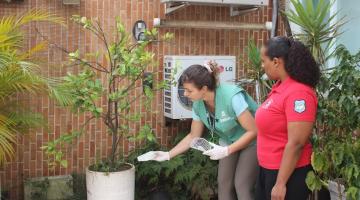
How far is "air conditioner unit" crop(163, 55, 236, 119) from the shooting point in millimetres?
5004

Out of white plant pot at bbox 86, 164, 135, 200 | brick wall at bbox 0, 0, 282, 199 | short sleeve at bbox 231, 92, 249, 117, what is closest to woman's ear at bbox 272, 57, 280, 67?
short sleeve at bbox 231, 92, 249, 117

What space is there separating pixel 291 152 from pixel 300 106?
0.86ft

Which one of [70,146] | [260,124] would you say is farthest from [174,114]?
[260,124]

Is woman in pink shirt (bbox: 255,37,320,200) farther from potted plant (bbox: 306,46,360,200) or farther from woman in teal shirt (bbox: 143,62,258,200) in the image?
woman in teal shirt (bbox: 143,62,258,200)

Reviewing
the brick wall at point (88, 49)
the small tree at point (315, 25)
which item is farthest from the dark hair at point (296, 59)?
the brick wall at point (88, 49)

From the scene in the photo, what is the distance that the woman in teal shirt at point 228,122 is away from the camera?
3344 mm

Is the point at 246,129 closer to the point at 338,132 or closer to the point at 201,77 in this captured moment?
the point at 201,77

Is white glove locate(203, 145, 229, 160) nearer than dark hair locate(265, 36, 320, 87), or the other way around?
dark hair locate(265, 36, 320, 87)

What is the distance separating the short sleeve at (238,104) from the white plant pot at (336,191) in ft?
3.23

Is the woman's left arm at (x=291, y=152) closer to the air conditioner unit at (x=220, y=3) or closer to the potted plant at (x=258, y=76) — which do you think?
the potted plant at (x=258, y=76)

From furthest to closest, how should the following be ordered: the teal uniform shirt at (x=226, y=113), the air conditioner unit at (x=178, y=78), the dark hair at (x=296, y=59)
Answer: the air conditioner unit at (x=178, y=78) → the teal uniform shirt at (x=226, y=113) → the dark hair at (x=296, y=59)

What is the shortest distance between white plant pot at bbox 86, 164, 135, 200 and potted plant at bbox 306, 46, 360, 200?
5.42 feet

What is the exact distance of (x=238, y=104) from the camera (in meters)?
3.34

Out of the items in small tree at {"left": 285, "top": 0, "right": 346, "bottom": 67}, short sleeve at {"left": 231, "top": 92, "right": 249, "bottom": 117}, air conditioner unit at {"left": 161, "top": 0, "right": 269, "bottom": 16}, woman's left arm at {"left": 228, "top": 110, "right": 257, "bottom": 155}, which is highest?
air conditioner unit at {"left": 161, "top": 0, "right": 269, "bottom": 16}
